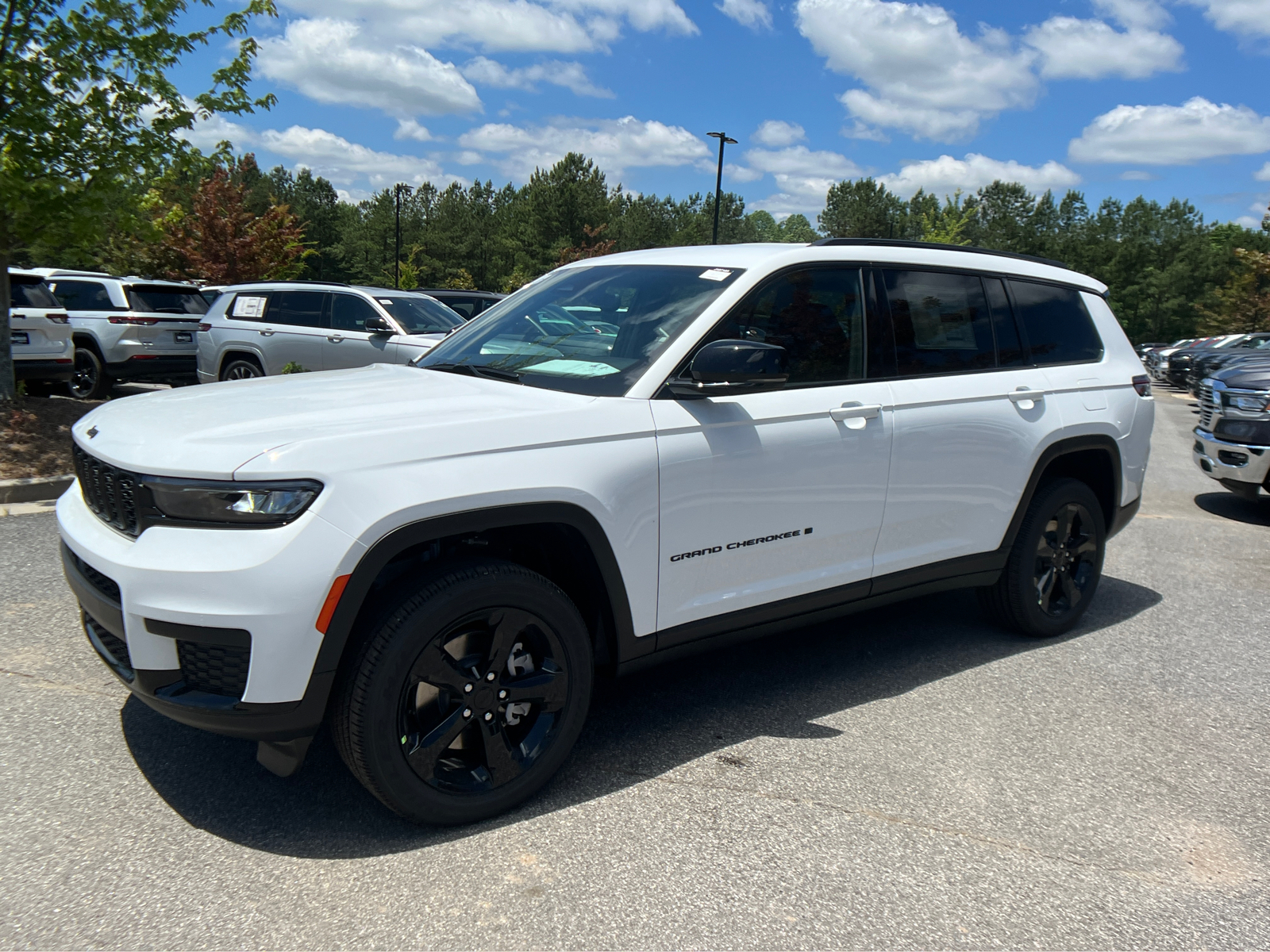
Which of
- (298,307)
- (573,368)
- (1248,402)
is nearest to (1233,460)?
(1248,402)

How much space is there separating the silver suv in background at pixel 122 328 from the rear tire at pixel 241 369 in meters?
1.39

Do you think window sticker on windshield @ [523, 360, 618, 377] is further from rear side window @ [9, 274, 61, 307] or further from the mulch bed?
rear side window @ [9, 274, 61, 307]

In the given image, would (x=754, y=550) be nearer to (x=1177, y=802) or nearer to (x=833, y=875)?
(x=833, y=875)

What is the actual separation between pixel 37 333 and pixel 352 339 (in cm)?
345

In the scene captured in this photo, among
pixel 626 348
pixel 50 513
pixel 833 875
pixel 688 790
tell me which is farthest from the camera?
pixel 50 513

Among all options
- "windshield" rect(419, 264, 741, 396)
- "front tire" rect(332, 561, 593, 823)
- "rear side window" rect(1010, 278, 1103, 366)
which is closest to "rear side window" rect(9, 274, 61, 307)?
"windshield" rect(419, 264, 741, 396)

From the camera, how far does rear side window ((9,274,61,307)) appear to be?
10992mm

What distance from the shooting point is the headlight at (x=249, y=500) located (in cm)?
254

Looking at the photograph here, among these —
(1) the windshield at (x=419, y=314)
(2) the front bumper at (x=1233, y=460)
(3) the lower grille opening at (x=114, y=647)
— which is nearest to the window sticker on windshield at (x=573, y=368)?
(3) the lower grille opening at (x=114, y=647)

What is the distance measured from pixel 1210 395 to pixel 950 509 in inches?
267

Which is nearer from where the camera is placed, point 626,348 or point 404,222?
point 626,348

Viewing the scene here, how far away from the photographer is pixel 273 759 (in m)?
2.78

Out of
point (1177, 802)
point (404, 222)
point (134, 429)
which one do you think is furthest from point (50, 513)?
point (404, 222)

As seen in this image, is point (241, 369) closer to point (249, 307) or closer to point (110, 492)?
point (249, 307)
